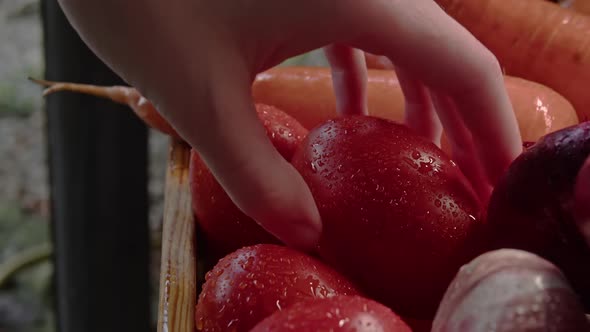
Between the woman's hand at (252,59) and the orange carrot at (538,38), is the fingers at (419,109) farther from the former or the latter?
the orange carrot at (538,38)

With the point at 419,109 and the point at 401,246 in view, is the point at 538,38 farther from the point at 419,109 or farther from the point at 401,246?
the point at 401,246

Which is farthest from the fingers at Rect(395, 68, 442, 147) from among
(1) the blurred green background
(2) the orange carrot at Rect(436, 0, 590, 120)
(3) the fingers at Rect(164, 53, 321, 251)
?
(1) the blurred green background

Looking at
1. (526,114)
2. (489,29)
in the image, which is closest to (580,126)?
(526,114)

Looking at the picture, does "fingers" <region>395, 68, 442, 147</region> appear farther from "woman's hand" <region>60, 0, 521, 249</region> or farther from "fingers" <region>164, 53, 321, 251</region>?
"fingers" <region>164, 53, 321, 251</region>

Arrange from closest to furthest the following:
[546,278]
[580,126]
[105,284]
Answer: [546,278], [580,126], [105,284]

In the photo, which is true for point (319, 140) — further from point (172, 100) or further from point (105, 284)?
point (105, 284)

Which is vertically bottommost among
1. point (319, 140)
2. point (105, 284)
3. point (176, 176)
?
point (105, 284)
